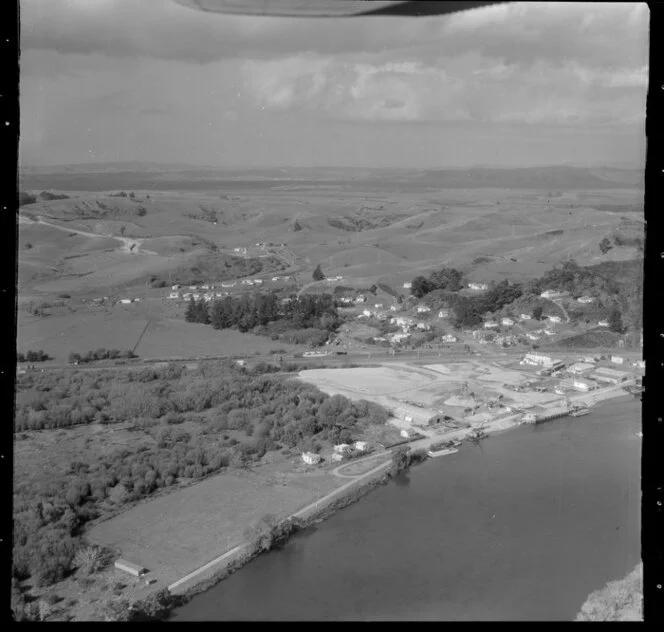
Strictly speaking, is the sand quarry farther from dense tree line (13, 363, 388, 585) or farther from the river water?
the river water

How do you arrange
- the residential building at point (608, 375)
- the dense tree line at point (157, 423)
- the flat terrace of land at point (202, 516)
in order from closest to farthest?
the flat terrace of land at point (202, 516)
the dense tree line at point (157, 423)
the residential building at point (608, 375)

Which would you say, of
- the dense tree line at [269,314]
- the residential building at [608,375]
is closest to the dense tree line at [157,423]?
the dense tree line at [269,314]

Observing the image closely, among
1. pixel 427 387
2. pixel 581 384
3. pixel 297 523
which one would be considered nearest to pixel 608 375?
pixel 581 384

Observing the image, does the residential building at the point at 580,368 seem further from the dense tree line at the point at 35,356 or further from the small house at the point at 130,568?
the dense tree line at the point at 35,356

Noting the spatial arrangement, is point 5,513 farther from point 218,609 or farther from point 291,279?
point 291,279

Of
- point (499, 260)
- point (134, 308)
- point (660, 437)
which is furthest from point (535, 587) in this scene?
point (499, 260)

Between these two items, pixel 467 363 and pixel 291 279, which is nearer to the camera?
pixel 467 363
